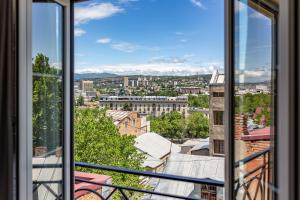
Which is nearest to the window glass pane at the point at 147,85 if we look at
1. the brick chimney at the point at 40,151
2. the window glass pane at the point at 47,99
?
the window glass pane at the point at 47,99

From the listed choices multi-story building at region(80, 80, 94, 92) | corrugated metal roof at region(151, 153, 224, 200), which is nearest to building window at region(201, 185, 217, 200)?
corrugated metal roof at region(151, 153, 224, 200)

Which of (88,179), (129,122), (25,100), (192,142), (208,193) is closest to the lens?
(25,100)

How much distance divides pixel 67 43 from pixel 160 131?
285 cm

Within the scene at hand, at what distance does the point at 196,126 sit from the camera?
4910mm

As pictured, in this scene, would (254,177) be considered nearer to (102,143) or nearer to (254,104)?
(254,104)

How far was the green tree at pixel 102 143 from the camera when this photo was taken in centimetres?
552

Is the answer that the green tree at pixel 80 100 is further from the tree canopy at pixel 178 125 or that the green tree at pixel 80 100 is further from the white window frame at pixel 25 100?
the white window frame at pixel 25 100

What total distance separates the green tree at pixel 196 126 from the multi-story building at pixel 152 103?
154 mm

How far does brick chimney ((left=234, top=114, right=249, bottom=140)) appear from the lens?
1.66 meters

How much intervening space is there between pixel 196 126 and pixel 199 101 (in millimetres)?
440

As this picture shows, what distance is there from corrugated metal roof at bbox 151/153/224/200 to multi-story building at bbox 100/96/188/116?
0.74 meters

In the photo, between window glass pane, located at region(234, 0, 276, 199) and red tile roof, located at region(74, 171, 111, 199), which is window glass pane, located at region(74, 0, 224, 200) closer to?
red tile roof, located at region(74, 171, 111, 199)

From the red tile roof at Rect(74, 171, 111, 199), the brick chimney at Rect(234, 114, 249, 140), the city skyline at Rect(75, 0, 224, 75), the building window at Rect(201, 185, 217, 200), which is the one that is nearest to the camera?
the brick chimney at Rect(234, 114, 249, 140)

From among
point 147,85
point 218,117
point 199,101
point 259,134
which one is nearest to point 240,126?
point 259,134
